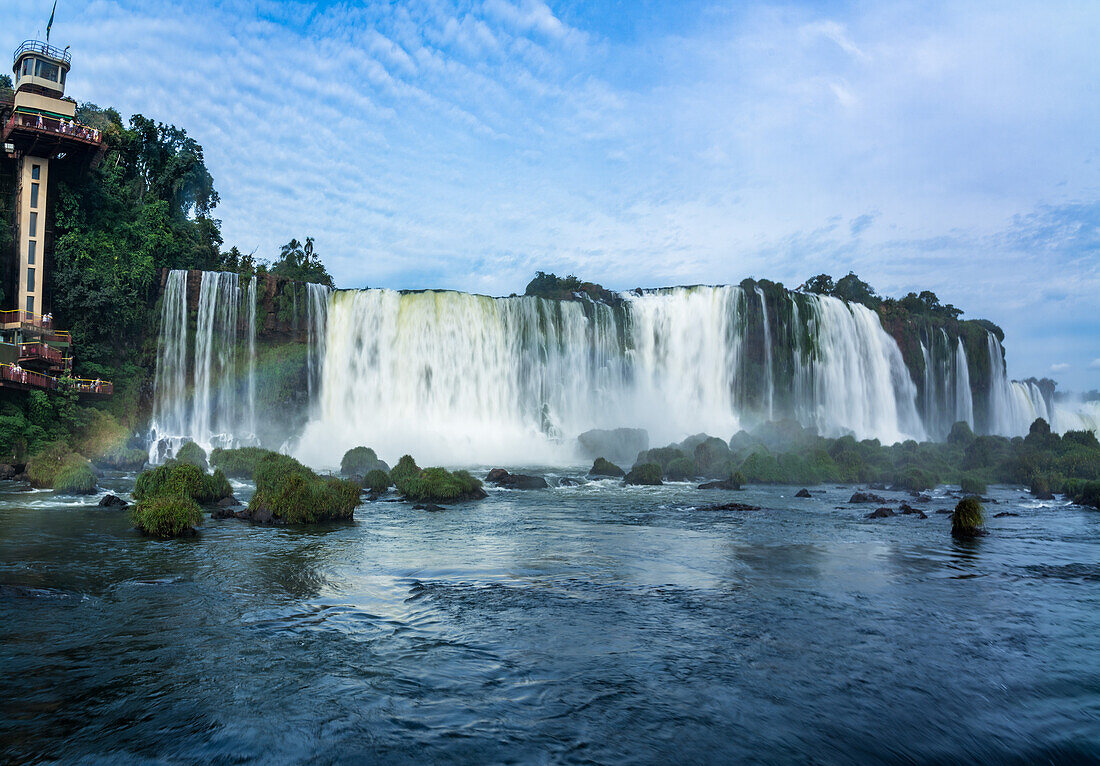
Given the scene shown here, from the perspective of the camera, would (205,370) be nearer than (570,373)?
Yes

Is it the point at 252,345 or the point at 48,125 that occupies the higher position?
the point at 48,125

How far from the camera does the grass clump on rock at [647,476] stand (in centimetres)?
2703

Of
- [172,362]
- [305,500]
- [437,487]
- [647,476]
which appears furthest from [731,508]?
[172,362]

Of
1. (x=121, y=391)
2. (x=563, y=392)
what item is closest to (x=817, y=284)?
(x=563, y=392)

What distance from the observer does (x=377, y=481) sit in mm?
22516

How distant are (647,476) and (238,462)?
16.0 meters

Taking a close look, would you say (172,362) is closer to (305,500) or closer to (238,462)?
(238,462)

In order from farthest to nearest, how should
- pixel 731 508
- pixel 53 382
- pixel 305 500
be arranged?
pixel 53 382 → pixel 731 508 → pixel 305 500

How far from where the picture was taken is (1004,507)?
69.7 ft

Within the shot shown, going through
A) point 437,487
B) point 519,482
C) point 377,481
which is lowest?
point 519,482

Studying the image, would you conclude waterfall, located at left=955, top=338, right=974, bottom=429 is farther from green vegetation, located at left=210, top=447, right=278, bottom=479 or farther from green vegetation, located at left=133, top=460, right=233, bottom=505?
green vegetation, located at left=133, top=460, right=233, bottom=505

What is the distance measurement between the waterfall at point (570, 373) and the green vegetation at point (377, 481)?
1081 centimetres

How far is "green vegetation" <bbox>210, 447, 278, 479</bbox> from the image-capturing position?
26.3 m

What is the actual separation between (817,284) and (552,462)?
46.2 metres
